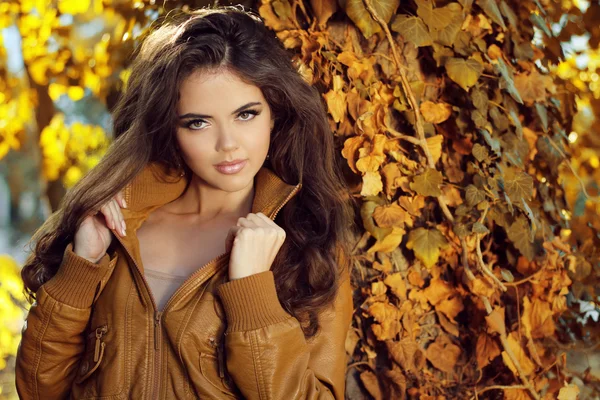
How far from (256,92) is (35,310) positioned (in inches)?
34.1

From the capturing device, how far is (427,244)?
7.42 ft

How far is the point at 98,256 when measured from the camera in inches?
86.1

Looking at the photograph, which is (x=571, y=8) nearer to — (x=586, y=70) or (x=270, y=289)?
(x=586, y=70)

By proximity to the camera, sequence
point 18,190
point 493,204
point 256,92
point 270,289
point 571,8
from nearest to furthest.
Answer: point 270,289 → point 256,92 → point 493,204 → point 571,8 → point 18,190

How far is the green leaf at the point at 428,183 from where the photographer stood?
2.23 m

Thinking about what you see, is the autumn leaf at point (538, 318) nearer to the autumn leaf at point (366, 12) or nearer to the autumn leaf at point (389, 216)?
the autumn leaf at point (389, 216)

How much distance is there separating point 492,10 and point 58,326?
61.2 inches

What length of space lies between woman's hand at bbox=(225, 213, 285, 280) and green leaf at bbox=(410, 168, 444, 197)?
1.47ft

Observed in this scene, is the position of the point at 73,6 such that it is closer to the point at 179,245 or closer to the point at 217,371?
the point at 179,245

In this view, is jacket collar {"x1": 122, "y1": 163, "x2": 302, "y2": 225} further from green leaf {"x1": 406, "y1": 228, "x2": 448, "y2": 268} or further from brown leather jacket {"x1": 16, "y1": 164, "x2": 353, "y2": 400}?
green leaf {"x1": 406, "y1": 228, "x2": 448, "y2": 268}

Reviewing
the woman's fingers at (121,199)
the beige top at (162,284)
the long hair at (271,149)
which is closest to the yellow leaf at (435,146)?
the long hair at (271,149)

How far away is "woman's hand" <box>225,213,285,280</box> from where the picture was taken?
1985 mm

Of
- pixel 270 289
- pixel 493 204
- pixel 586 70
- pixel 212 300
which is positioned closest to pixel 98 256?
pixel 212 300

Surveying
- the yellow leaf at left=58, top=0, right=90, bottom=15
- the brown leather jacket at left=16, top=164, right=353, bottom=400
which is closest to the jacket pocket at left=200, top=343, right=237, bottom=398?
the brown leather jacket at left=16, top=164, right=353, bottom=400
